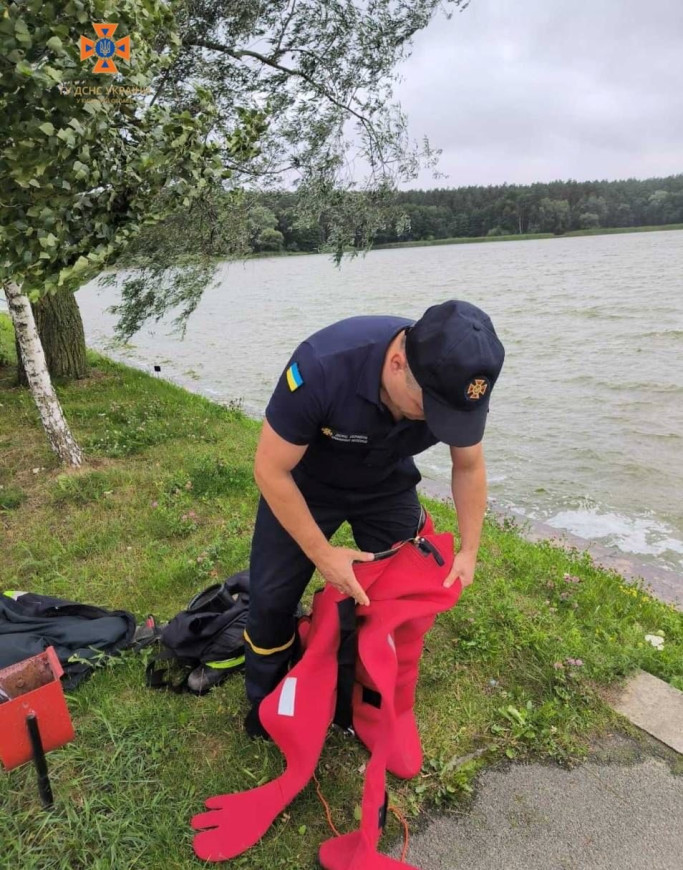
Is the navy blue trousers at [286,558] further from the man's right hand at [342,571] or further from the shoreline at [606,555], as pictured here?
the shoreline at [606,555]

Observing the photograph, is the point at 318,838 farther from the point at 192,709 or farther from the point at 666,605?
the point at 666,605

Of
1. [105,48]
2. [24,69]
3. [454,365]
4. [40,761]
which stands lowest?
[40,761]

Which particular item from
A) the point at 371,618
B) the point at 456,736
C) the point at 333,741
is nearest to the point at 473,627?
the point at 456,736

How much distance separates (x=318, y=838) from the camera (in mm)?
2266

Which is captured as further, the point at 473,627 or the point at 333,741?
the point at 473,627

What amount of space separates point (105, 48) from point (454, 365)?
2825mm

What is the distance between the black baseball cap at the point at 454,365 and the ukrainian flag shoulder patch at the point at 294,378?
0.37 m

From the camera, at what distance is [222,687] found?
296cm

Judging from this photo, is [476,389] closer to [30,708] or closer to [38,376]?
[30,708]

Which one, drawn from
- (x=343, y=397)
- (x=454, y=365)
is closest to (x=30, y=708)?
(x=343, y=397)

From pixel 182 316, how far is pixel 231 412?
4.95 ft

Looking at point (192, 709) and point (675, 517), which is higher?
point (192, 709)

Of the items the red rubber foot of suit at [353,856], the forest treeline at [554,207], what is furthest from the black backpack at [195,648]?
the forest treeline at [554,207]

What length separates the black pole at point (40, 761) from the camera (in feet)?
6.82
